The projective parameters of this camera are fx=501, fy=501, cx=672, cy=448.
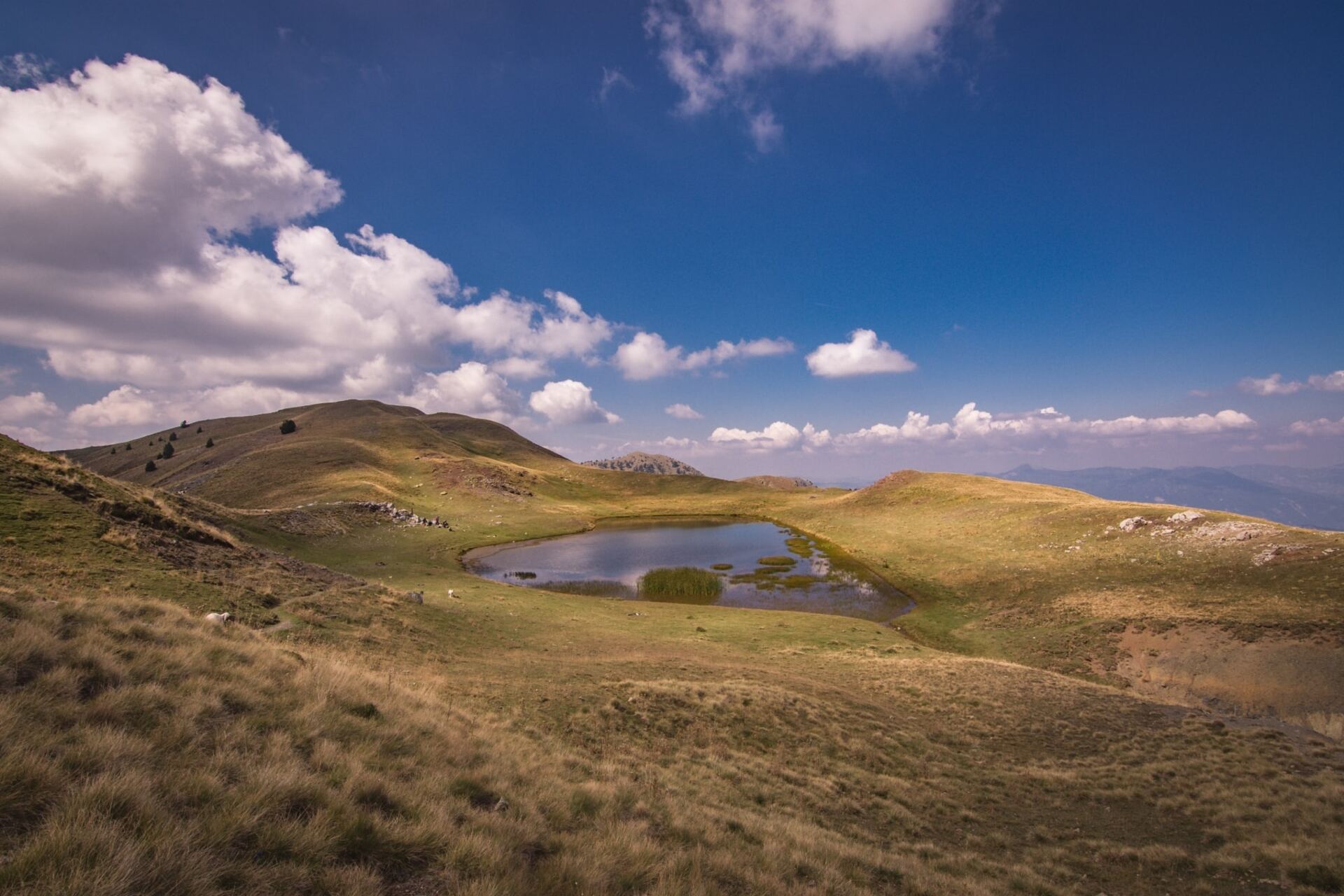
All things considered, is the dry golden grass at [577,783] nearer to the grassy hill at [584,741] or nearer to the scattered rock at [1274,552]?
the grassy hill at [584,741]

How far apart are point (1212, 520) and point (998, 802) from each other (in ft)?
172

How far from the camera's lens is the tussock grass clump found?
48.2 m

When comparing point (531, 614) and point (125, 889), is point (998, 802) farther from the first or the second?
point (531, 614)

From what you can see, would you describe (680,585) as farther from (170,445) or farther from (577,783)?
(170,445)

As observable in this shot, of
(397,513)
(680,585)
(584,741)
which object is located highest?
(397,513)

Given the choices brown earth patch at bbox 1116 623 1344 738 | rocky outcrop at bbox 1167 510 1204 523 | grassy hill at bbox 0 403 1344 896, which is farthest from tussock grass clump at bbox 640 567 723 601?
rocky outcrop at bbox 1167 510 1204 523

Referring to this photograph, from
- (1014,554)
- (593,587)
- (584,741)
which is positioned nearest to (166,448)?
(593,587)

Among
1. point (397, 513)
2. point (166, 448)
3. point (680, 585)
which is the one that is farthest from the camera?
point (166, 448)

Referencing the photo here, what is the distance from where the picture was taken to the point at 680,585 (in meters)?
51.1

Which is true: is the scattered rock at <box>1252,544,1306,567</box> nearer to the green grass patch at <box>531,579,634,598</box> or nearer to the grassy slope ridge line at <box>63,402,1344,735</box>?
the grassy slope ridge line at <box>63,402,1344,735</box>

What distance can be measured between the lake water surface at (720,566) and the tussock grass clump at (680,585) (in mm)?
946

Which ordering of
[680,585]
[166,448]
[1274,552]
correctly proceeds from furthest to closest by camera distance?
[166,448] → [680,585] → [1274,552]

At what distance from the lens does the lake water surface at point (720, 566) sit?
4756cm

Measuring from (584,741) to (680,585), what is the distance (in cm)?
3777
